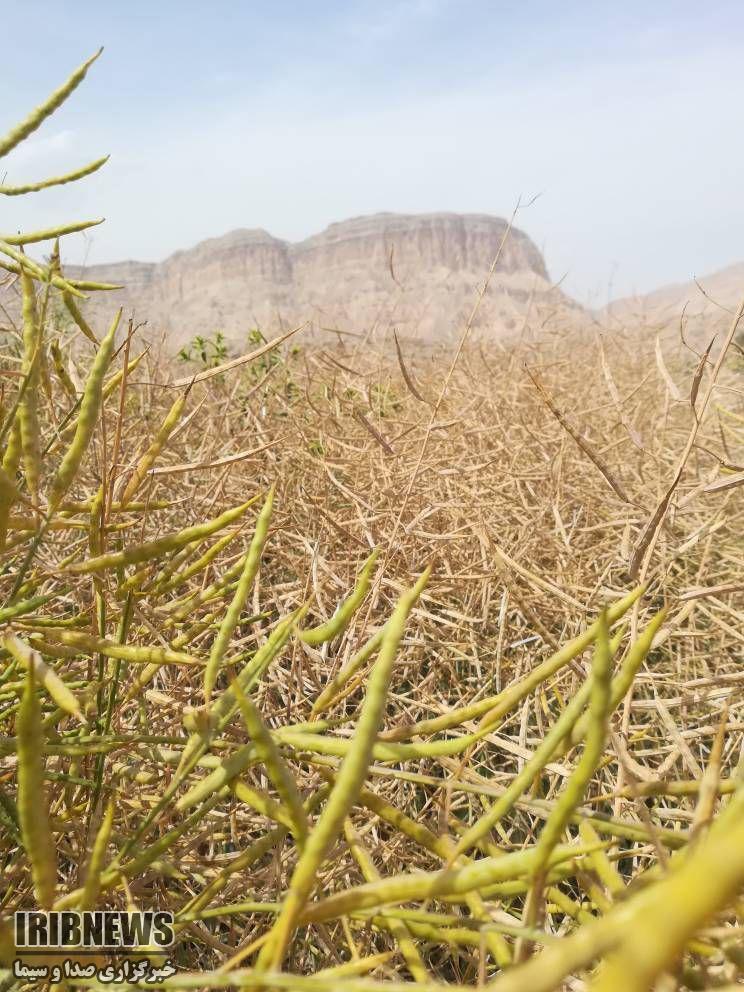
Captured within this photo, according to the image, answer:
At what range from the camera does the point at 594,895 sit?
A: 373 mm

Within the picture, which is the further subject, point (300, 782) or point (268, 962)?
point (300, 782)

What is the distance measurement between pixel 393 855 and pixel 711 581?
36.6 inches

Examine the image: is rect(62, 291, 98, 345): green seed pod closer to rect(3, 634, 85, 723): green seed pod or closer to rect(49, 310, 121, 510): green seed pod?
rect(49, 310, 121, 510): green seed pod

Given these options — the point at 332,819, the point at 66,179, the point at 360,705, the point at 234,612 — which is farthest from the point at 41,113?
the point at 360,705

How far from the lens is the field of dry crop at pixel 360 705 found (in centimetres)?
30

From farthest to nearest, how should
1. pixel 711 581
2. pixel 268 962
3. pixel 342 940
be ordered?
pixel 711 581, pixel 342 940, pixel 268 962

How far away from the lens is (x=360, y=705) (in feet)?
2.96

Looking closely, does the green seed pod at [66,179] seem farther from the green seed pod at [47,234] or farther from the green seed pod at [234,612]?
the green seed pod at [234,612]

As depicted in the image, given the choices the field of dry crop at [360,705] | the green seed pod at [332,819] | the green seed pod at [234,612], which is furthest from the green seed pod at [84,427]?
the green seed pod at [332,819]

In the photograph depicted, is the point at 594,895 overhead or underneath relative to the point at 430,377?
underneath

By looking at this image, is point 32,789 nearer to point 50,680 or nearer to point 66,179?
point 50,680

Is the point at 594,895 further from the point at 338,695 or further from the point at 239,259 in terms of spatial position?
the point at 239,259

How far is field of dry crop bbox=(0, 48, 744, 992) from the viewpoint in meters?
0.30

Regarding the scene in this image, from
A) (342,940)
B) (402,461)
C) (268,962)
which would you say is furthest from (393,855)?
(402,461)
